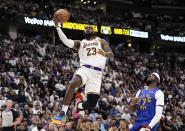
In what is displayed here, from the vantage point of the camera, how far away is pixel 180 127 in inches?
753

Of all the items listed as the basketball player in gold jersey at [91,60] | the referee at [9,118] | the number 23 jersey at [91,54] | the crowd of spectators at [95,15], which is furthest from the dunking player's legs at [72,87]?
the crowd of spectators at [95,15]

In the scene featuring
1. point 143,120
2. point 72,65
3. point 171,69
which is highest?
point 143,120

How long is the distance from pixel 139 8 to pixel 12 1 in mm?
16569

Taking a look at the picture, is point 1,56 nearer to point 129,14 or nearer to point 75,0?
point 75,0

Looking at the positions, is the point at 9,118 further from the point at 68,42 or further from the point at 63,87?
the point at 63,87

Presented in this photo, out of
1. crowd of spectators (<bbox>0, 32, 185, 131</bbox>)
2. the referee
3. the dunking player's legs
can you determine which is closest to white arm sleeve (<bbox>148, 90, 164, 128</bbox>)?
the dunking player's legs

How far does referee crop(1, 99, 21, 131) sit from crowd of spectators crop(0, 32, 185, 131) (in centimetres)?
57

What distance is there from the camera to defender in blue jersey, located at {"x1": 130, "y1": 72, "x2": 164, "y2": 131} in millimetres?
8547

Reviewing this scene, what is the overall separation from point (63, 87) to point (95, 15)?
1509cm

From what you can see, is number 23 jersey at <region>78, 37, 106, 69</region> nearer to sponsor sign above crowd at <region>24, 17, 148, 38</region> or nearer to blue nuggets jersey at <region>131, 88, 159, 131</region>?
blue nuggets jersey at <region>131, 88, 159, 131</region>

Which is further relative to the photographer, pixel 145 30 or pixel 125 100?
pixel 145 30

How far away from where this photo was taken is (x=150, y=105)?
868 cm

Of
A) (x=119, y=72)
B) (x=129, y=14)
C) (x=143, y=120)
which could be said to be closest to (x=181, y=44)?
(x=129, y=14)

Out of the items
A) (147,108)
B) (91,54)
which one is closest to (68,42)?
(91,54)
